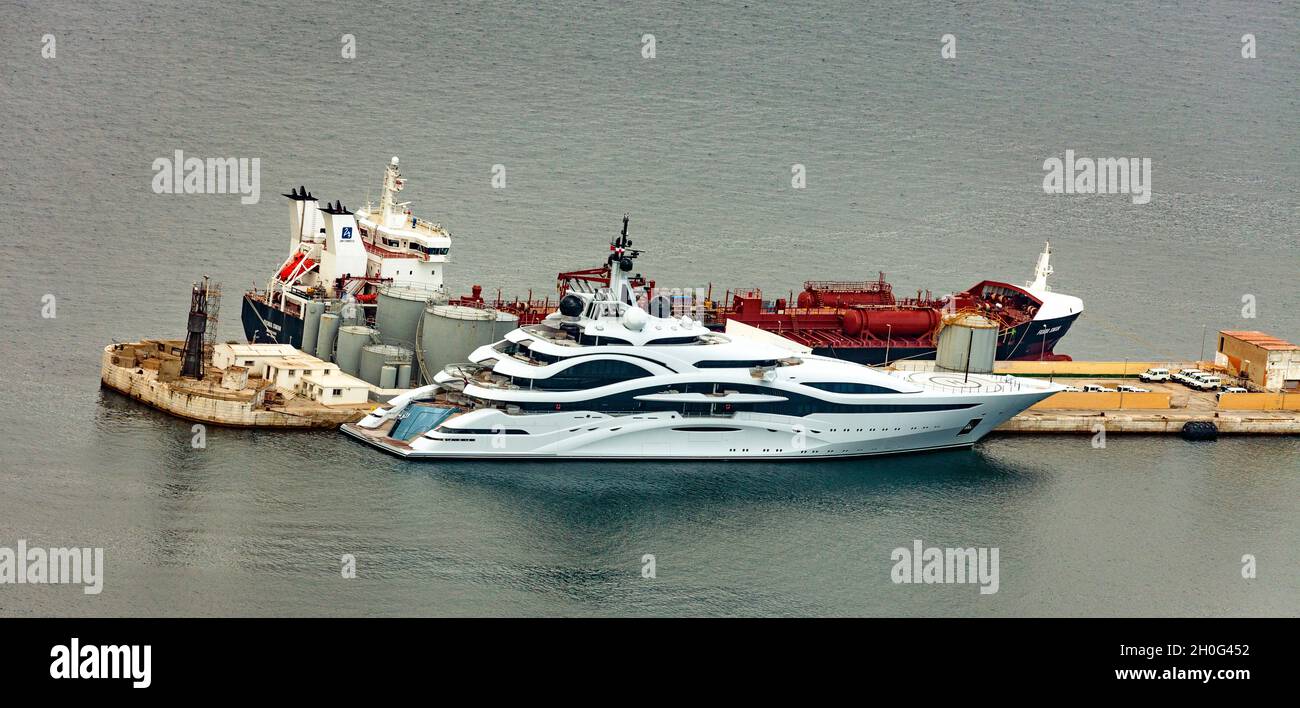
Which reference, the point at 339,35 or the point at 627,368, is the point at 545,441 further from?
the point at 339,35

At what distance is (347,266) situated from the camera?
211 feet

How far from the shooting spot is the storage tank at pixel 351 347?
60.2m

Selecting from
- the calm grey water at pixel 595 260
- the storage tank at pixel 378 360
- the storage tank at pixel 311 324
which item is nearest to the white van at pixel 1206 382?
the calm grey water at pixel 595 260

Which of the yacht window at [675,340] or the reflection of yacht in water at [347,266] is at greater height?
the reflection of yacht in water at [347,266]

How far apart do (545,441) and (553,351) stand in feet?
8.47

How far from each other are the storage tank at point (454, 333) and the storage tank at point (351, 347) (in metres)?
2.17

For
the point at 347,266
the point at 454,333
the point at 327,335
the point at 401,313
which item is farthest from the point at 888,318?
the point at 327,335

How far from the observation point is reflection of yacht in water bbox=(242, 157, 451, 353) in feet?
208

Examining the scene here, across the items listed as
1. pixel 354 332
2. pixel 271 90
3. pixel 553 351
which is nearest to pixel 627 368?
pixel 553 351

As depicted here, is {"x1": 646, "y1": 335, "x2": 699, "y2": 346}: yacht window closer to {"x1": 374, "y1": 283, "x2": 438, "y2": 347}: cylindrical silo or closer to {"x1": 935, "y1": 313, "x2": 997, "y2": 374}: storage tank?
{"x1": 374, "y1": 283, "x2": 438, "y2": 347}: cylindrical silo

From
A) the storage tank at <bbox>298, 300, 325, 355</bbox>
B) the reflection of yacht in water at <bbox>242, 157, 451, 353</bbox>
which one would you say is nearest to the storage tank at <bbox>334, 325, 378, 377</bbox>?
the storage tank at <bbox>298, 300, 325, 355</bbox>

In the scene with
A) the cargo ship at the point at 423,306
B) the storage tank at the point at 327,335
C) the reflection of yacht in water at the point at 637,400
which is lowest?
the reflection of yacht in water at the point at 637,400

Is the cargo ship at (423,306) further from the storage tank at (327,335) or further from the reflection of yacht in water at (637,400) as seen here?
the reflection of yacht in water at (637,400)

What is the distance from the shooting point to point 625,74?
10088 centimetres
